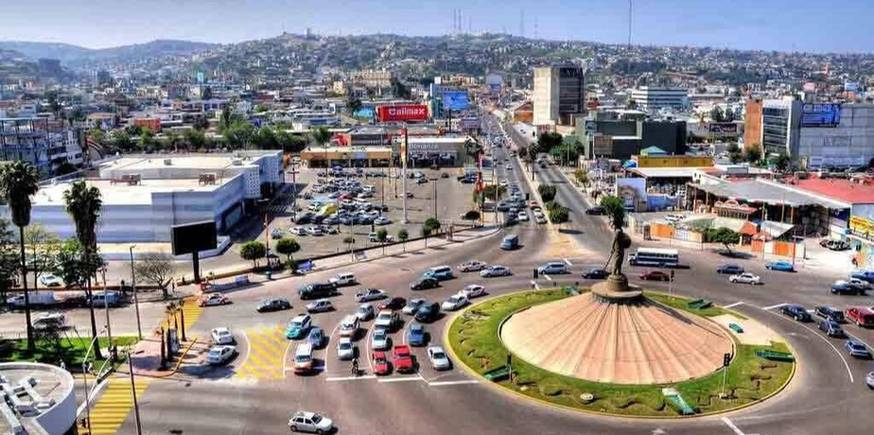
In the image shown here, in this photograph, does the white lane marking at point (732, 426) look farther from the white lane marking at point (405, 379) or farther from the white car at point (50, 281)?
the white car at point (50, 281)

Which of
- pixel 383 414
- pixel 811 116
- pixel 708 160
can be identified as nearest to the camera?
pixel 383 414

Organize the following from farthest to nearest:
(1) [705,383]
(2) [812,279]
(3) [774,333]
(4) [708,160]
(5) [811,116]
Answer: (5) [811,116]
(4) [708,160]
(2) [812,279]
(3) [774,333]
(1) [705,383]

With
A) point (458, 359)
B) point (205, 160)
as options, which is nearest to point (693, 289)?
point (458, 359)

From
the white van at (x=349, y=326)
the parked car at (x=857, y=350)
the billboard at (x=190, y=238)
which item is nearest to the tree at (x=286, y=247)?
the billboard at (x=190, y=238)

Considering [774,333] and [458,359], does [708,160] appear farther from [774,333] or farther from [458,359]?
[458,359]

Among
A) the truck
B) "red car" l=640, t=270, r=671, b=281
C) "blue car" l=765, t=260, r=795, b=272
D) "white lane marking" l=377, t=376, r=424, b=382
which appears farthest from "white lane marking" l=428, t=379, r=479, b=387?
"blue car" l=765, t=260, r=795, b=272

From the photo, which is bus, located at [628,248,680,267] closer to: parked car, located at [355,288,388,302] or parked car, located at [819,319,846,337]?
parked car, located at [819,319,846,337]
